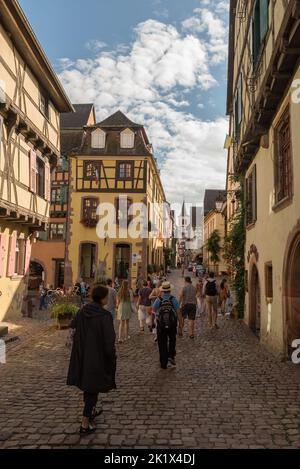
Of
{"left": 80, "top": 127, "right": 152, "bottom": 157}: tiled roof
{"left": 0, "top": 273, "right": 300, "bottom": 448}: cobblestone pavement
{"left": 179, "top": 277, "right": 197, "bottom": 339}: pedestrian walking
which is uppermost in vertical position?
{"left": 80, "top": 127, "right": 152, "bottom": 157}: tiled roof

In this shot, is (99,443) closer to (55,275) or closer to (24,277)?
(24,277)

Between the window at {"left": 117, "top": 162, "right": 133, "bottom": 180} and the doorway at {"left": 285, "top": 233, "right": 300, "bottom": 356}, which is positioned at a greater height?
the window at {"left": 117, "top": 162, "right": 133, "bottom": 180}

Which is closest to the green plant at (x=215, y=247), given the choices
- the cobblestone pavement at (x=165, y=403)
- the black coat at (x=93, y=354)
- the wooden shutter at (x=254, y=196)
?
the wooden shutter at (x=254, y=196)

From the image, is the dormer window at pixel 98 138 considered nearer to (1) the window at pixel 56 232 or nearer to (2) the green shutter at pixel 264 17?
(1) the window at pixel 56 232

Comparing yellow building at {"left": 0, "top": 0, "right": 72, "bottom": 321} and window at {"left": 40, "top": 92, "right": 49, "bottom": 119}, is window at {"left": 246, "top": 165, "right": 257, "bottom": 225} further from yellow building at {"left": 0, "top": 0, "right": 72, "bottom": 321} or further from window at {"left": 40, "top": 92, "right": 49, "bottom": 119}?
window at {"left": 40, "top": 92, "right": 49, "bottom": 119}

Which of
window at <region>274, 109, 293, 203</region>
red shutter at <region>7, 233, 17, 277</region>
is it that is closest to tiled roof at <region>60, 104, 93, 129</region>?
red shutter at <region>7, 233, 17, 277</region>

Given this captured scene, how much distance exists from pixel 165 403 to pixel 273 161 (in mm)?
5943

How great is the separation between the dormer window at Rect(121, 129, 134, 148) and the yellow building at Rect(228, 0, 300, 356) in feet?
57.5

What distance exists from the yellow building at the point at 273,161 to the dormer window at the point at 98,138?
18119 millimetres

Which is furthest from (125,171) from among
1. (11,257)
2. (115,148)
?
(11,257)

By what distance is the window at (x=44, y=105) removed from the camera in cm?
1521

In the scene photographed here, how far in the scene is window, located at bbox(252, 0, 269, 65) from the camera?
909 centimetres
